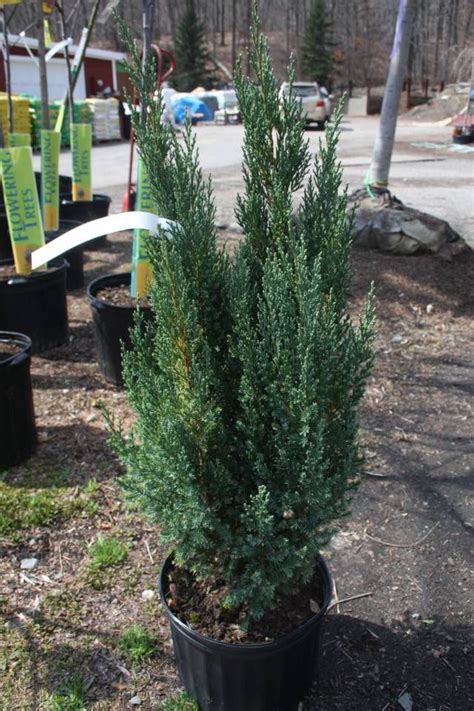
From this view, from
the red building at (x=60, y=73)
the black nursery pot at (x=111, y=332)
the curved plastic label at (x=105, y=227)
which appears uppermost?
the red building at (x=60, y=73)

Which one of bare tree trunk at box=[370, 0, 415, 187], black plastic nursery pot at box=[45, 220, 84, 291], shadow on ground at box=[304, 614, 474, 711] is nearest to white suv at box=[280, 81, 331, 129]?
bare tree trunk at box=[370, 0, 415, 187]

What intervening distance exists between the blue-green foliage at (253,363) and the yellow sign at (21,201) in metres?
2.78

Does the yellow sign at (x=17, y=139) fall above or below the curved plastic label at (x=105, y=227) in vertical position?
above

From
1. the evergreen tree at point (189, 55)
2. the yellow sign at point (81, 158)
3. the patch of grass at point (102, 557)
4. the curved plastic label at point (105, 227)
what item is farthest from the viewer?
the evergreen tree at point (189, 55)

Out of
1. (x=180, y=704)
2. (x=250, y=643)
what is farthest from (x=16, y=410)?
(x=250, y=643)

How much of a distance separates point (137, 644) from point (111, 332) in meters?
2.19

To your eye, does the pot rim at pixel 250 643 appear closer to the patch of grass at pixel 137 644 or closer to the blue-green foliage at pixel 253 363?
the blue-green foliage at pixel 253 363

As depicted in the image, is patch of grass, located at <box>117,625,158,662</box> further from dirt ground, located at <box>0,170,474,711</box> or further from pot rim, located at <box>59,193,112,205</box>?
pot rim, located at <box>59,193,112,205</box>

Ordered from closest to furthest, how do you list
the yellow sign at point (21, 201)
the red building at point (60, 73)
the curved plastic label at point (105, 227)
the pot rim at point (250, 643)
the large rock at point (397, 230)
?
1. the pot rim at point (250, 643)
2. the curved plastic label at point (105, 227)
3. the yellow sign at point (21, 201)
4. the large rock at point (397, 230)
5. the red building at point (60, 73)

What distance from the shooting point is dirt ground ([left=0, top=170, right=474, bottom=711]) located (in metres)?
2.16

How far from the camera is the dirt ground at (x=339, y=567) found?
216cm

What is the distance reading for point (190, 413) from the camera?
1693mm

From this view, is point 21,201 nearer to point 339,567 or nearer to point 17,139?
point 17,139

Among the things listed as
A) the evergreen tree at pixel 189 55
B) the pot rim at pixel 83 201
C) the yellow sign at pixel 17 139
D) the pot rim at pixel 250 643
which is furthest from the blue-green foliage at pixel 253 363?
the evergreen tree at pixel 189 55
